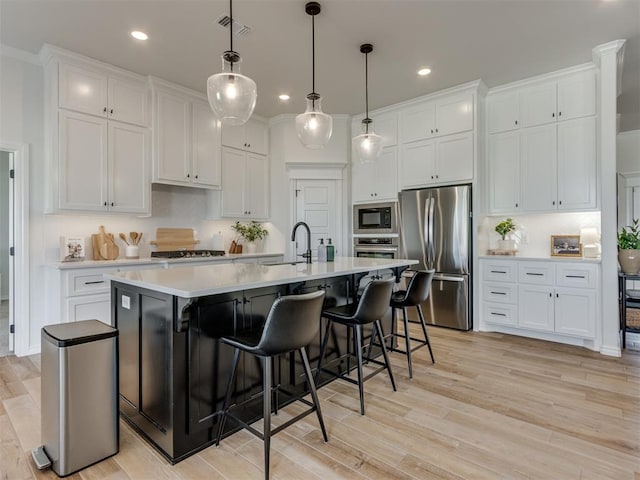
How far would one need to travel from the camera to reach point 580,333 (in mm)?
3631

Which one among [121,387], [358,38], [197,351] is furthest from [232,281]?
[358,38]

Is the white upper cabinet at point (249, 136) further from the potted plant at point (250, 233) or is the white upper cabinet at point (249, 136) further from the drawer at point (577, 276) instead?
the drawer at point (577, 276)

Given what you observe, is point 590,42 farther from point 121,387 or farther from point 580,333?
point 121,387

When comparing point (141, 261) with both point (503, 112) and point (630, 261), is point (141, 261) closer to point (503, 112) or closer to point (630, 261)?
point (503, 112)

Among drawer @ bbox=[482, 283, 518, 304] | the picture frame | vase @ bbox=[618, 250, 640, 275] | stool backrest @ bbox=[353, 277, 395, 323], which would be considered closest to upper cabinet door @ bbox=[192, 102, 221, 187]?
stool backrest @ bbox=[353, 277, 395, 323]

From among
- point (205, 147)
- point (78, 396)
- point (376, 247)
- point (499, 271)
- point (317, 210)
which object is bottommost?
point (78, 396)

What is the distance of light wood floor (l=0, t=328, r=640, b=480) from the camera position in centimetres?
176

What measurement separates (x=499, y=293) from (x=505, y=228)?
84cm

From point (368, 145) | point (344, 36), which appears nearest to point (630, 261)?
point (368, 145)

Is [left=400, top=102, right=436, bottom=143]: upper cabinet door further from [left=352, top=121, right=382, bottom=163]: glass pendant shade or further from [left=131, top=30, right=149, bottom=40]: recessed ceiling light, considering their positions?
[left=131, top=30, right=149, bottom=40]: recessed ceiling light

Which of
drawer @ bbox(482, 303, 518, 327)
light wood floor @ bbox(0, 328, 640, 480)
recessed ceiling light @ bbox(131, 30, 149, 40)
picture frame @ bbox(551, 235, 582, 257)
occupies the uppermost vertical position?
recessed ceiling light @ bbox(131, 30, 149, 40)

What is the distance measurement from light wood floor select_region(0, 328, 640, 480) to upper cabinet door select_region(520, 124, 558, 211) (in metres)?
1.82

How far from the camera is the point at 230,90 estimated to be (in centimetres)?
221

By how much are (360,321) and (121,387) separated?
62.1 inches
